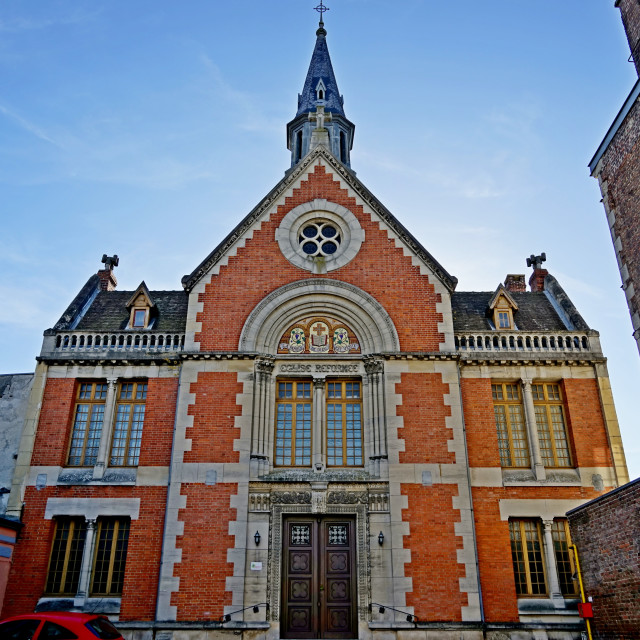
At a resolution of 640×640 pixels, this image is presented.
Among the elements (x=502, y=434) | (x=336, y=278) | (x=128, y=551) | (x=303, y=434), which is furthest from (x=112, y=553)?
(x=502, y=434)

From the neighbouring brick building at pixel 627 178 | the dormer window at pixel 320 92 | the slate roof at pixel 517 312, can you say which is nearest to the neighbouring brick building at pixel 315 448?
the slate roof at pixel 517 312

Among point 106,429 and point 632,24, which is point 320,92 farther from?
point 106,429

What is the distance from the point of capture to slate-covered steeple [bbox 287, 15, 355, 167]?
26.9 meters

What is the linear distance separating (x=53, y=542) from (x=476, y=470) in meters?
12.4

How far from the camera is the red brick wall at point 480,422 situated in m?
18.9

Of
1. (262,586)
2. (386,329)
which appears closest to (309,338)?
(386,329)

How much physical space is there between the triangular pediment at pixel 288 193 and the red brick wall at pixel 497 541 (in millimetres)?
6683

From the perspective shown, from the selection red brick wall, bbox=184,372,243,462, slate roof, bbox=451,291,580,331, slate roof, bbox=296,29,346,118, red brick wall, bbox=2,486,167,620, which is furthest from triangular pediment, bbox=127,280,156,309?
slate roof, bbox=296,29,346,118

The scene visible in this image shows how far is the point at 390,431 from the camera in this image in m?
18.8

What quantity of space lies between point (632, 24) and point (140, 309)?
55.6 feet

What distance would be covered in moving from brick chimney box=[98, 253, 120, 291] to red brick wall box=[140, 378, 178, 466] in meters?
7.48

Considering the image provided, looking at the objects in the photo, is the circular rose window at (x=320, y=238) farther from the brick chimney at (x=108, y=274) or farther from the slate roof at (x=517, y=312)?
the brick chimney at (x=108, y=274)

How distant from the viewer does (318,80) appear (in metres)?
29.8

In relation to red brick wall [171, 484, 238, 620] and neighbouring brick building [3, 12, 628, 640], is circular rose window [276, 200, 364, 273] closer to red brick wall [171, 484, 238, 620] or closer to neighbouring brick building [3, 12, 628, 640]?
neighbouring brick building [3, 12, 628, 640]
